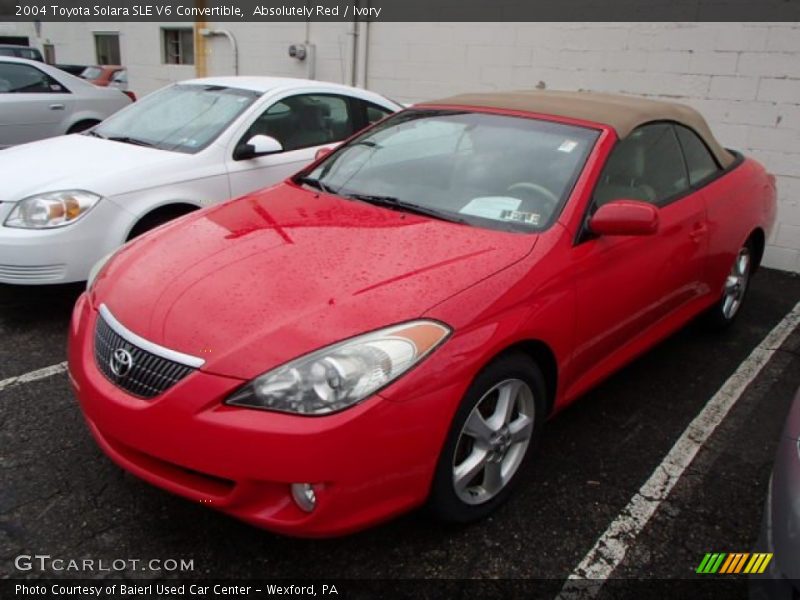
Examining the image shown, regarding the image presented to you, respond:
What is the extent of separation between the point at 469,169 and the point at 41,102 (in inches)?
262

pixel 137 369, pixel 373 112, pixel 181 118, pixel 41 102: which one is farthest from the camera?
pixel 41 102

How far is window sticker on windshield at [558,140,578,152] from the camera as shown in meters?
3.11

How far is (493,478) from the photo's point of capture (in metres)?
2.54

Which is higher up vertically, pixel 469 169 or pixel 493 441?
pixel 469 169

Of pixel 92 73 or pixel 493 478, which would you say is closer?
pixel 493 478

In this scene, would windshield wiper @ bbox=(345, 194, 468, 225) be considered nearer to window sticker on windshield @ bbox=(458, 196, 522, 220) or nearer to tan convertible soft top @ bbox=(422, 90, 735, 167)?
window sticker on windshield @ bbox=(458, 196, 522, 220)

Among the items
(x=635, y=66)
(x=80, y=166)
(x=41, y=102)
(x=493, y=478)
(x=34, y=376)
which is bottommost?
(x=34, y=376)

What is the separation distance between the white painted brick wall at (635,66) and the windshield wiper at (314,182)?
4.22 m

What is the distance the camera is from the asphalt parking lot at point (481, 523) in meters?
2.34

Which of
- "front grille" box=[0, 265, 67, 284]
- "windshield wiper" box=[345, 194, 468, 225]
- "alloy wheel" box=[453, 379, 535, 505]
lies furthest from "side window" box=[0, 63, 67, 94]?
"alloy wheel" box=[453, 379, 535, 505]

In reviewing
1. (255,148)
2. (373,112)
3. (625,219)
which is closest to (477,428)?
(625,219)

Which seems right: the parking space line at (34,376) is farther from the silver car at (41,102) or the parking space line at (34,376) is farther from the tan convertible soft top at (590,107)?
the silver car at (41,102)

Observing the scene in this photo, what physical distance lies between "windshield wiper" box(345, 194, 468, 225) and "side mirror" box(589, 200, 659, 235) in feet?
1.79

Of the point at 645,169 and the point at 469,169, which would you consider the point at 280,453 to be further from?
the point at 645,169
